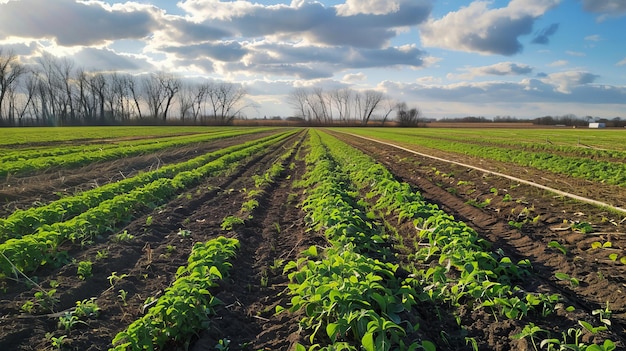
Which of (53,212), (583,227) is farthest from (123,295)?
(583,227)

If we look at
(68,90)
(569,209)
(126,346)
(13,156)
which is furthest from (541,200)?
(68,90)

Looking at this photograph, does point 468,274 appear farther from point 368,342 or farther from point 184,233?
point 184,233

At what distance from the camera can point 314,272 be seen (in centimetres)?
440

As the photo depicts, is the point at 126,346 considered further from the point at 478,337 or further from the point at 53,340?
the point at 478,337

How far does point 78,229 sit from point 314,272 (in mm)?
4770

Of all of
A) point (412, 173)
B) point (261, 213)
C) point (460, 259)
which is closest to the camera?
point (460, 259)

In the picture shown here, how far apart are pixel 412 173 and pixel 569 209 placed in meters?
7.31

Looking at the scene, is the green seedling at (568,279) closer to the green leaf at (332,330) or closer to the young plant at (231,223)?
the green leaf at (332,330)

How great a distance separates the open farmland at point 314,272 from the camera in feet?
12.5

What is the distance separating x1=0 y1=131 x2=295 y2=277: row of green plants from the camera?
17.9 ft

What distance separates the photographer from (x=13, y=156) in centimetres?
1862

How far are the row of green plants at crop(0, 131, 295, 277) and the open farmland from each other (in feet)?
0.10

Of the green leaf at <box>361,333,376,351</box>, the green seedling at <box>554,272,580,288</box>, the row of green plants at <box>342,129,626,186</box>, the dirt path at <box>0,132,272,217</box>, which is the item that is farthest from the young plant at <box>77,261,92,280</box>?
the row of green plants at <box>342,129,626,186</box>

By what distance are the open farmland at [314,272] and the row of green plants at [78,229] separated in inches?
1.2
